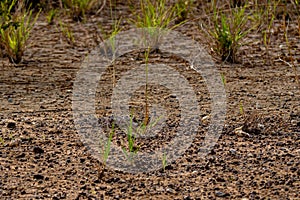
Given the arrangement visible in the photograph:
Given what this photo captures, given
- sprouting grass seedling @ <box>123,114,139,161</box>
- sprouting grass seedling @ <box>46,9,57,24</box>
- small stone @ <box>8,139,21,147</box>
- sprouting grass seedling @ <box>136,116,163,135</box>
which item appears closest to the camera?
sprouting grass seedling @ <box>123,114,139,161</box>

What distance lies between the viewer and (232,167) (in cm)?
271

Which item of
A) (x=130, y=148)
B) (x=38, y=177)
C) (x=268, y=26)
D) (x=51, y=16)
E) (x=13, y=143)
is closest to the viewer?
(x=38, y=177)

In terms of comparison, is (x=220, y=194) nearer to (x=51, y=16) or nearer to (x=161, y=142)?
(x=161, y=142)

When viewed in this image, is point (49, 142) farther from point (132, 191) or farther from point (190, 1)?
point (190, 1)

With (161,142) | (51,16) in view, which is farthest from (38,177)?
(51,16)

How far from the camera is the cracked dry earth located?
2521 millimetres

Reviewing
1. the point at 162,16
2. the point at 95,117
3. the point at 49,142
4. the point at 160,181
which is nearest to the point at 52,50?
the point at 162,16

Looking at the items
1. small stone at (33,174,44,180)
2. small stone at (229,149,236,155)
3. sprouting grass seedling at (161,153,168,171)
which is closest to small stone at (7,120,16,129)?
small stone at (33,174,44,180)

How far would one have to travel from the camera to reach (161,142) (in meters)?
3.00

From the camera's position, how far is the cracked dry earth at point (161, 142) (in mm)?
2521

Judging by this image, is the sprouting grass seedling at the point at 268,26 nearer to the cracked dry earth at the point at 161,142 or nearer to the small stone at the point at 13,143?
the cracked dry earth at the point at 161,142

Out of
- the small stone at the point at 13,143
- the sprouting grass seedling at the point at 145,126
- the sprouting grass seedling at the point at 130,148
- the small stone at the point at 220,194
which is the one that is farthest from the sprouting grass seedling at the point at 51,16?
the small stone at the point at 220,194

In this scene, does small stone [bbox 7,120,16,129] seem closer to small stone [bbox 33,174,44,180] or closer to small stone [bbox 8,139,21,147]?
small stone [bbox 8,139,21,147]

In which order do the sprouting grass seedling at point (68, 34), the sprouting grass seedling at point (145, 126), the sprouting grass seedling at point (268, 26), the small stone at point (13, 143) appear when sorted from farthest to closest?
the sprouting grass seedling at point (68, 34) → the sprouting grass seedling at point (268, 26) → the sprouting grass seedling at point (145, 126) → the small stone at point (13, 143)
